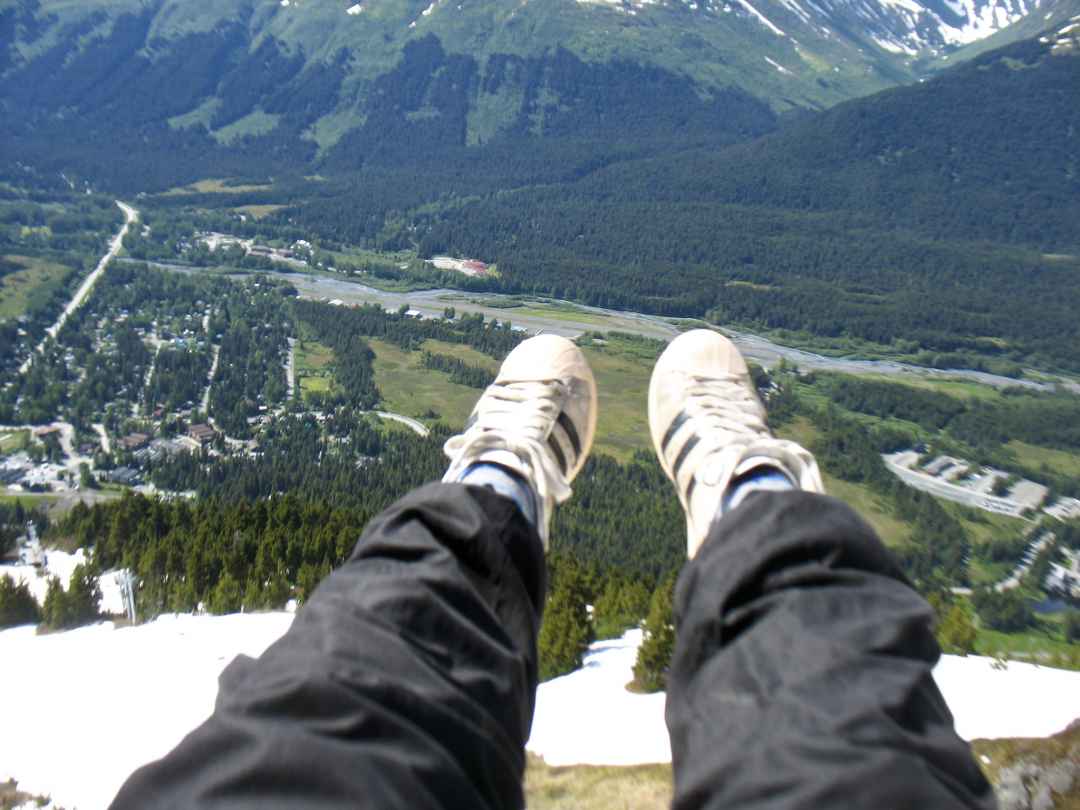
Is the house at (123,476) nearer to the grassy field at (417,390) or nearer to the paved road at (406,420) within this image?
the paved road at (406,420)

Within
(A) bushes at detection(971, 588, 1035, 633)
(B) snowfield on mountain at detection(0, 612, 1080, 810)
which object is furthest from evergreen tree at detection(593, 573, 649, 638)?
(A) bushes at detection(971, 588, 1035, 633)

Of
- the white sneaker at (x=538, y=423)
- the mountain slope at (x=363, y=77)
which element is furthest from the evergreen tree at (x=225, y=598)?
the mountain slope at (x=363, y=77)

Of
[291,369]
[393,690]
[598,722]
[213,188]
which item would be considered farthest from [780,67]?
[393,690]

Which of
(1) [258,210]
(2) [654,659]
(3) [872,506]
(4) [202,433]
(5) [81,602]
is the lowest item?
(4) [202,433]

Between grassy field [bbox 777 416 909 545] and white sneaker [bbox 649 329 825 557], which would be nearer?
white sneaker [bbox 649 329 825 557]

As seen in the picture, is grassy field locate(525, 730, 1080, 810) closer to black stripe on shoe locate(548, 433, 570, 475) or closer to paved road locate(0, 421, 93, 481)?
black stripe on shoe locate(548, 433, 570, 475)

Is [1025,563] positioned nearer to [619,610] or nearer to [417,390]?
[619,610]
